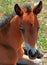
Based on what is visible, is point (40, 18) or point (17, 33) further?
point (40, 18)

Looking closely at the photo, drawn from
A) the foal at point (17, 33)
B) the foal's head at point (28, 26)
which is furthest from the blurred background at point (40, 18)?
the foal's head at point (28, 26)

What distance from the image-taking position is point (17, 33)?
4371mm

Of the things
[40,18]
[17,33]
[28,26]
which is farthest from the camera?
[40,18]

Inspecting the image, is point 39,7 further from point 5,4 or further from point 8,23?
point 5,4

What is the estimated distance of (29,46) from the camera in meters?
4.08

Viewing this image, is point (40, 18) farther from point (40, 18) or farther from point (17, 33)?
point (17, 33)

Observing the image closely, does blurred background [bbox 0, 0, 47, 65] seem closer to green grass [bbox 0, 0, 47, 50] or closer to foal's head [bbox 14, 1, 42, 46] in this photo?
green grass [bbox 0, 0, 47, 50]

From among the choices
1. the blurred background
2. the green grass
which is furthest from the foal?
the green grass

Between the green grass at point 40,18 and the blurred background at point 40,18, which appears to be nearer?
the blurred background at point 40,18

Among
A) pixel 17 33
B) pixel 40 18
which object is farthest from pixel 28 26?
pixel 40 18

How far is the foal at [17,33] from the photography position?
409 centimetres

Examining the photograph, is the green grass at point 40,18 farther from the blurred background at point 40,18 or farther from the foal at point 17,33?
the foal at point 17,33

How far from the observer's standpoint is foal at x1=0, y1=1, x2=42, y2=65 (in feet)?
13.4

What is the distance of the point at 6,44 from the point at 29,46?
56cm
